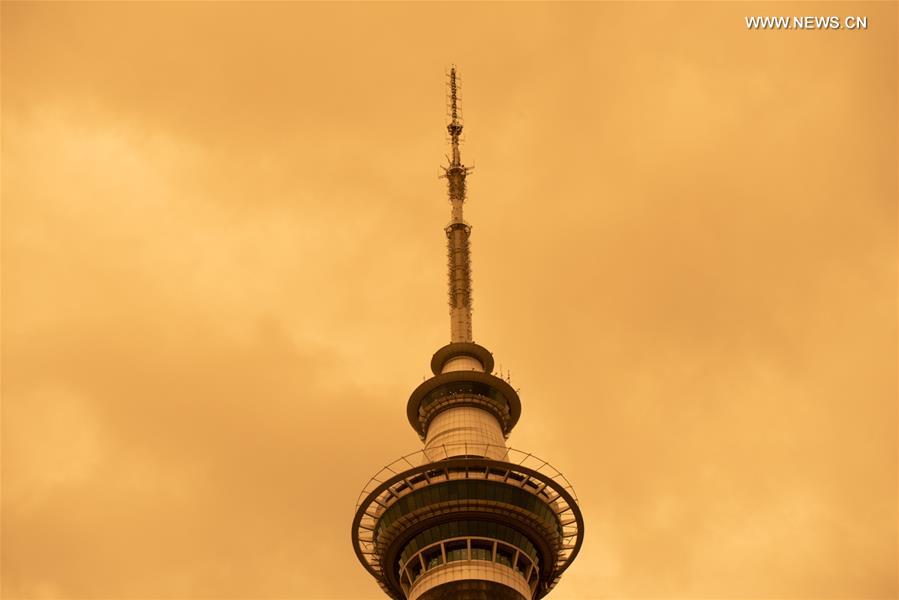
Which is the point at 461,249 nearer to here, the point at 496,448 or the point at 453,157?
the point at 453,157

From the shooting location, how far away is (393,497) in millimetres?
130750

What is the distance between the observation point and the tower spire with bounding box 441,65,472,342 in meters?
162

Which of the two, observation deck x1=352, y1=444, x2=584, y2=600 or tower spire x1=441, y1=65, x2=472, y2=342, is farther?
tower spire x1=441, y1=65, x2=472, y2=342

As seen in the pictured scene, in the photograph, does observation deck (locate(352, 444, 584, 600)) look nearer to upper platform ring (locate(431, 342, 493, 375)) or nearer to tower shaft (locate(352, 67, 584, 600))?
tower shaft (locate(352, 67, 584, 600))

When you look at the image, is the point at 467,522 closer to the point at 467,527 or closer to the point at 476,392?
the point at 467,527

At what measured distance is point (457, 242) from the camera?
17075 centimetres

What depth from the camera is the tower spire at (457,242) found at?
162500mm

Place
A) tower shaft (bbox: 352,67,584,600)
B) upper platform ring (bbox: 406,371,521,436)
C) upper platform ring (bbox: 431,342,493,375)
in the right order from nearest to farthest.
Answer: tower shaft (bbox: 352,67,584,600) → upper platform ring (bbox: 406,371,521,436) → upper platform ring (bbox: 431,342,493,375)

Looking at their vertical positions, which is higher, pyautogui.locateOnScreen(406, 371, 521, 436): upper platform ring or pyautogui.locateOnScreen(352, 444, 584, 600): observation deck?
pyautogui.locateOnScreen(406, 371, 521, 436): upper platform ring

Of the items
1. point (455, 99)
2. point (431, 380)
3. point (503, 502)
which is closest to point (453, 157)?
point (455, 99)

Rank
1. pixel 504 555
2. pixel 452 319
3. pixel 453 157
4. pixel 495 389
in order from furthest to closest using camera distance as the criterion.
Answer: pixel 453 157 → pixel 452 319 → pixel 495 389 → pixel 504 555

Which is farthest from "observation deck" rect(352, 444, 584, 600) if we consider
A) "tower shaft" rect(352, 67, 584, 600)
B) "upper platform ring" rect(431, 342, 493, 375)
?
"upper platform ring" rect(431, 342, 493, 375)

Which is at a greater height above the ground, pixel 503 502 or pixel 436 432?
pixel 436 432

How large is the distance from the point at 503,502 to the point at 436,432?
18.9m
